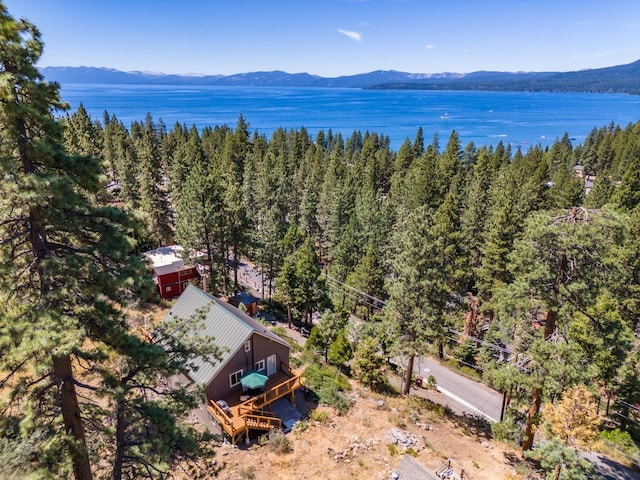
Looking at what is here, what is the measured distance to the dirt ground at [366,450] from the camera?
14.7 meters

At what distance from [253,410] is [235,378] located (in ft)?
6.54

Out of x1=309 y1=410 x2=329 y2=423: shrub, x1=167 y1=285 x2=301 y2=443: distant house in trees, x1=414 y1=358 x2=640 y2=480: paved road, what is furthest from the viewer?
x1=414 y1=358 x2=640 y2=480: paved road

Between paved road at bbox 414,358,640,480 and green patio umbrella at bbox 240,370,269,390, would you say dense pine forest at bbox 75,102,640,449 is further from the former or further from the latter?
green patio umbrella at bbox 240,370,269,390

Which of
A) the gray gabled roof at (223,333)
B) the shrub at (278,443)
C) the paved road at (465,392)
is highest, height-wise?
the gray gabled roof at (223,333)

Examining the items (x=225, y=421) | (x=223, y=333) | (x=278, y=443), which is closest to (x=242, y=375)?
(x=223, y=333)

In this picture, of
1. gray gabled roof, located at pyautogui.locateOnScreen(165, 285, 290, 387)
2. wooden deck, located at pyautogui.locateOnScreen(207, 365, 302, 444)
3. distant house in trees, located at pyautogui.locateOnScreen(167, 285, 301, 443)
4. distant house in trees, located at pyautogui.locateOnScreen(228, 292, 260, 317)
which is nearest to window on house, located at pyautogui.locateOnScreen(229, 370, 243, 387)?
distant house in trees, located at pyautogui.locateOnScreen(167, 285, 301, 443)

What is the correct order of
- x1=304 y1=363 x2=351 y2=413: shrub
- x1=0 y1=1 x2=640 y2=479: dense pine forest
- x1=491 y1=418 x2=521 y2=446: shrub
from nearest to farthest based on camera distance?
x1=0 y1=1 x2=640 y2=479: dense pine forest
x1=491 y1=418 x2=521 y2=446: shrub
x1=304 y1=363 x2=351 y2=413: shrub

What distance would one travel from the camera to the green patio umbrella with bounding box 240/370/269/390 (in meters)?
17.8

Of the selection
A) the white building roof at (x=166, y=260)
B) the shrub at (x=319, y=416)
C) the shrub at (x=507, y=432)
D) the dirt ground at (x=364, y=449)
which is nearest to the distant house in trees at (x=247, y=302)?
the white building roof at (x=166, y=260)

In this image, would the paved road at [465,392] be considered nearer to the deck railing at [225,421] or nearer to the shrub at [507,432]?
the shrub at [507,432]

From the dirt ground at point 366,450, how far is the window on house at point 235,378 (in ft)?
9.71

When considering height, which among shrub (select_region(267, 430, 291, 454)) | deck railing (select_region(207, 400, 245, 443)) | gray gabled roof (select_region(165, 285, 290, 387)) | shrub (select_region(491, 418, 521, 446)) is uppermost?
gray gabled roof (select_region(165, 285, 290, 387))

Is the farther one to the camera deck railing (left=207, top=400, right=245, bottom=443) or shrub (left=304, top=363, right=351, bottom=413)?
shrub (left=304, top=363, right=351, bottom=413)

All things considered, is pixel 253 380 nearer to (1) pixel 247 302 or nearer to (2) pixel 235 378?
(2) pixel 235 378
